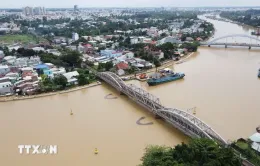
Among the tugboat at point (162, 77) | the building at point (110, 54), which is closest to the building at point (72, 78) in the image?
the tugboat at point (162, 77)

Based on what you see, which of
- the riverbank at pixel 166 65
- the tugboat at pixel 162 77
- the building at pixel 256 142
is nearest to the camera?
the building at pixel 256 142

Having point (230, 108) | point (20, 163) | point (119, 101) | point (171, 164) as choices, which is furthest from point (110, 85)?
point (171, 164)

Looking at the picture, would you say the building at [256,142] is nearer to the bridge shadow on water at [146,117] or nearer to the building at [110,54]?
the bridge shadow on water at [146,117]

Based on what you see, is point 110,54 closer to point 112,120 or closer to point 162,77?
point 162,77

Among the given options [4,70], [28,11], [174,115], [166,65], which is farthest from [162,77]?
[28,11]

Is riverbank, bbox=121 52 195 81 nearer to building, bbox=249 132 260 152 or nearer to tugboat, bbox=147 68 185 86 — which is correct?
tugboat, bbox=147 68 185 86
